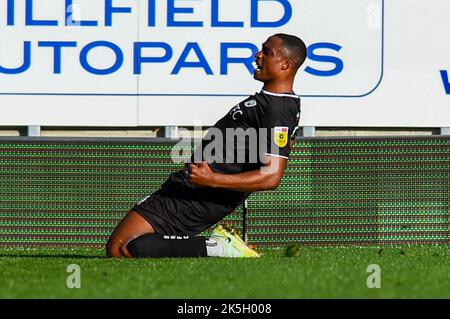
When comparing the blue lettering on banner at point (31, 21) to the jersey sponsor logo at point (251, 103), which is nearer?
the jersey sponsor logo at point (251, 103)

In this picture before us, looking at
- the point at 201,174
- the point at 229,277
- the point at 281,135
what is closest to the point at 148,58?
the point at 281,135

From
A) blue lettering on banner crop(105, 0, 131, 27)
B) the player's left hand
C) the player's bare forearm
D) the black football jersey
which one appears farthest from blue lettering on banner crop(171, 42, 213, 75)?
the player's left hand

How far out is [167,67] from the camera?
1183cm

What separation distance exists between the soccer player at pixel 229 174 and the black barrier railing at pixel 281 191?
1996mm

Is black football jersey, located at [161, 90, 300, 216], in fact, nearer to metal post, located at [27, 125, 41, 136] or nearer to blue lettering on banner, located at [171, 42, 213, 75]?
blue lettering on banner, located at [171, 42, 213, 75]

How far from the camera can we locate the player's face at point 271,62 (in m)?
8.50

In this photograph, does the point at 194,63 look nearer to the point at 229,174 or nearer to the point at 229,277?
the point at 229,174

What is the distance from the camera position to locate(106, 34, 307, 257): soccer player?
833 cm

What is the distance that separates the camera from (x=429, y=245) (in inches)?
423

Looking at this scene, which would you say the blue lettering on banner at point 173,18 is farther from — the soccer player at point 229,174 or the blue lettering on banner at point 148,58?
the soccer player at point 229,174

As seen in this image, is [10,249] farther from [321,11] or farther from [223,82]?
[321,11]

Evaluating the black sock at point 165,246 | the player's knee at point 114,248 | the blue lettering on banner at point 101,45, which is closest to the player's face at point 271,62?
the black sock at point 165,246

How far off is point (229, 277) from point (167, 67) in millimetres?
5171

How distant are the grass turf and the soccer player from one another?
10.5 inches
